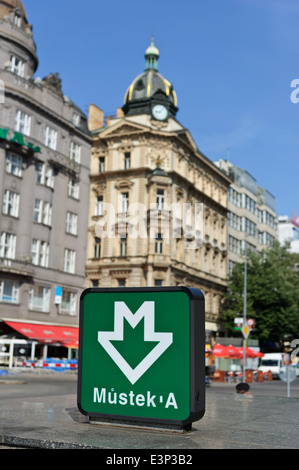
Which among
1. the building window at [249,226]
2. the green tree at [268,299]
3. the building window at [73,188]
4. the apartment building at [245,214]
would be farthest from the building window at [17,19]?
the building window at [249,226]

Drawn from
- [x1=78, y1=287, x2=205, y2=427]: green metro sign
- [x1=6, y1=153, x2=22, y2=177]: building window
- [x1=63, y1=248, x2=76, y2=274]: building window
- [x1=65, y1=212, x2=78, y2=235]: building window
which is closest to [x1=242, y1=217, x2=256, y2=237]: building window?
[x1=65, y1=212, x2=78, y2=235]: building window

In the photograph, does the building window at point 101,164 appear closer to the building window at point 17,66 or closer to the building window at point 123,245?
the building window at point 123,245

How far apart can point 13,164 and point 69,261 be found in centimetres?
1128

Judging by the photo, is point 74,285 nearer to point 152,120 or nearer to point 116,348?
point 152,120

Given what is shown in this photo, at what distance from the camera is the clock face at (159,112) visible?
56.4 metres

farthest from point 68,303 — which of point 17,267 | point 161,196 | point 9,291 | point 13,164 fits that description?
point 13,164

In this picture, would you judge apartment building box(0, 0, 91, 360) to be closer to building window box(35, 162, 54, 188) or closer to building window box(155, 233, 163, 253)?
building window box(35, 162, 54, 188)

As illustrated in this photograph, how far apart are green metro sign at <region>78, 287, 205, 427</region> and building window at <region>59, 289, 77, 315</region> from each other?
40.5 m

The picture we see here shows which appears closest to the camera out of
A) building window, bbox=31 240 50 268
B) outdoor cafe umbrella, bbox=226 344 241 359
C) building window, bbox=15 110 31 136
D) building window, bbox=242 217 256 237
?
outdoor cafe umbrella, bbox=226 344 241 359

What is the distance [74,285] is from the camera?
5191 centimetres

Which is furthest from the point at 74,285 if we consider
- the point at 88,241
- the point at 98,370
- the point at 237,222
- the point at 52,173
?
the point at 98,370

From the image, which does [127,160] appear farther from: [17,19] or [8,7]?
[8,7]

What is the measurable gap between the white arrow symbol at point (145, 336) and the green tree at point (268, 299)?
5228 cm

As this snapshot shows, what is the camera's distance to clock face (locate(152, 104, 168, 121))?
185ft
